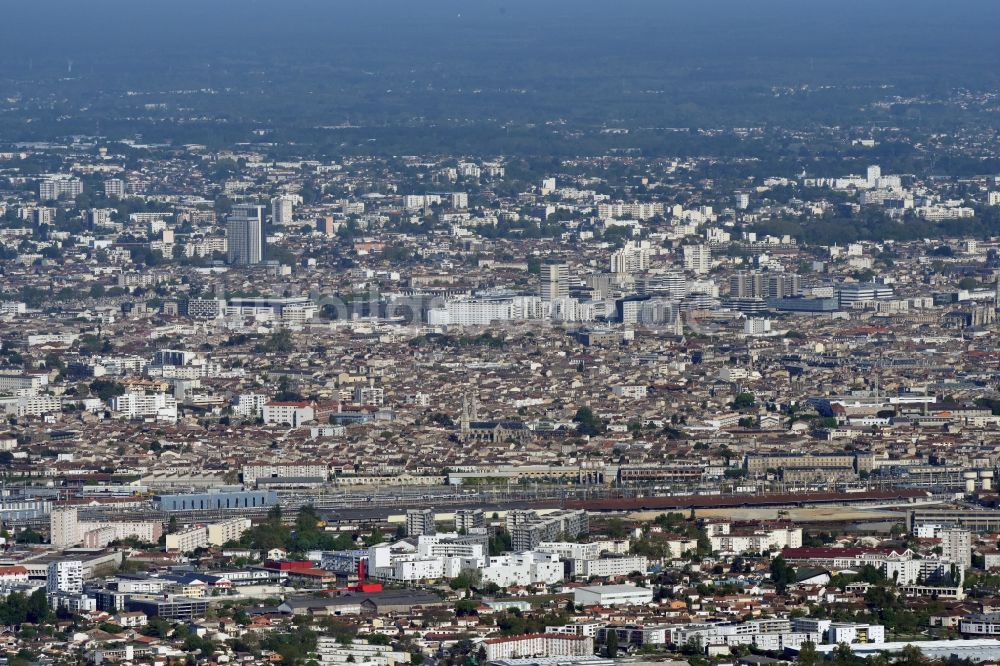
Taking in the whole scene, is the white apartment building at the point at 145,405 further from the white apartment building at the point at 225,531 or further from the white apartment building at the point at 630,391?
the white apartment building at the point at 225,531

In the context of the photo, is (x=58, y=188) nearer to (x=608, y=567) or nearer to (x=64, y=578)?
Answer: (x=608, y=567)

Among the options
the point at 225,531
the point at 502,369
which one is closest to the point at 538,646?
the point at 225,531

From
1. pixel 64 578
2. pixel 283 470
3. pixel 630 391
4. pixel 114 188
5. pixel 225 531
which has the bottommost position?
pixel 114 188

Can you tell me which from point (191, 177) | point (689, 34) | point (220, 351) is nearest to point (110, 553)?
point (220, 351)

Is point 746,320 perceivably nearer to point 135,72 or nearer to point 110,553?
point 110,553

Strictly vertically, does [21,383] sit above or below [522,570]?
below

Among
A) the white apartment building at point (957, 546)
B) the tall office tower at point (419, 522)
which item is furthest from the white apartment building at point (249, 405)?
the white apartment building at point (957, 546)
